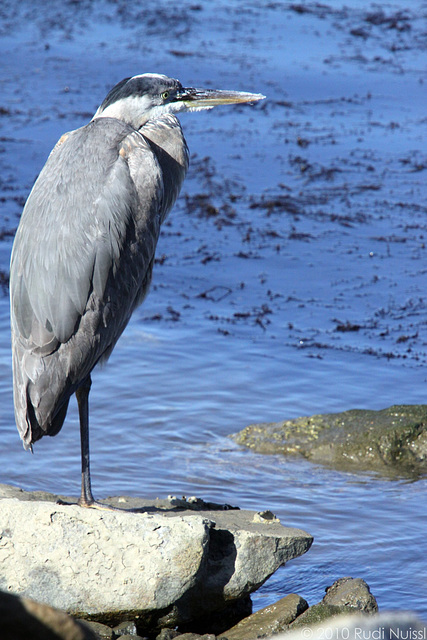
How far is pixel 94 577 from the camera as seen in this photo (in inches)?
164

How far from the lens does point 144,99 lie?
536 centimetres

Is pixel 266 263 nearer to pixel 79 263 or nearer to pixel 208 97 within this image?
pixel 208 97

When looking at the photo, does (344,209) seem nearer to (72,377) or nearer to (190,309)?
(190,309)

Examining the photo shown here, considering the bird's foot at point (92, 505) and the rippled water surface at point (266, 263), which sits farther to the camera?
the rippled water surface at point (266, 263)

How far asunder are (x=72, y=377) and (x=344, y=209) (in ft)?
24.5

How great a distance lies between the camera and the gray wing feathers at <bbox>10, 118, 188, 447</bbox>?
15.3 feet

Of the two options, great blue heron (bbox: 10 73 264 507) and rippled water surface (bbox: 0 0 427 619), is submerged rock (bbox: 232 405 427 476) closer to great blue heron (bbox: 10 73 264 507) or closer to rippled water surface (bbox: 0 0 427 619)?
rippled water surface (bbox: 0 0 427 619)

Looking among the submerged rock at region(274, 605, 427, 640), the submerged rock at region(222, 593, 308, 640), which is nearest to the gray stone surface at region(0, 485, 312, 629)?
the submerged rock at region(222, 593, 308, 640)

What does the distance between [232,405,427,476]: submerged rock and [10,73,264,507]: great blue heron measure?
2.12 metres

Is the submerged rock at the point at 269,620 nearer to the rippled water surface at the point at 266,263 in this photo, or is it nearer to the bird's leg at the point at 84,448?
the rippled water surface at the point at 266,263

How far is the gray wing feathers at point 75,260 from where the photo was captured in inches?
183

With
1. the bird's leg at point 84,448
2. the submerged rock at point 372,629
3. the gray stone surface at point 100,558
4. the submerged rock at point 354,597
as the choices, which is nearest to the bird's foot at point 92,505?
the bird's leg at point 84,448

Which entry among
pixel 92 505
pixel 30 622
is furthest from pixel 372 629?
pixel 92 505

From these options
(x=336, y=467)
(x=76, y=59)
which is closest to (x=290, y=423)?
(x=336, y=467)
